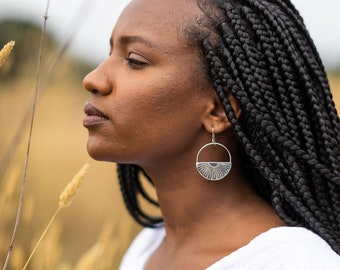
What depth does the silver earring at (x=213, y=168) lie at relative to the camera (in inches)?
77.7

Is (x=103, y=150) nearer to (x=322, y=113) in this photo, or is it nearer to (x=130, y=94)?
(x=130, y=94)

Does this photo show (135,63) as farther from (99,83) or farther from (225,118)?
(225,118)

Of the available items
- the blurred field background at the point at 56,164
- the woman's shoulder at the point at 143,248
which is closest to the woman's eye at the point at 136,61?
the woman's shoulder at the point at 143,248

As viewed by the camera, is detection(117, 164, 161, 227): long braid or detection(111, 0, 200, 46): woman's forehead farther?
detection(117, 164, 161, 227): long braid

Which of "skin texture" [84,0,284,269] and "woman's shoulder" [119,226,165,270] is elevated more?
"skin texture" [84,0,284,269]

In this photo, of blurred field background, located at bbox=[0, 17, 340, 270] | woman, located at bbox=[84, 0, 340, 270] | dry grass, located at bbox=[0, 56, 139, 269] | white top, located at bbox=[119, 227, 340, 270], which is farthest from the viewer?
dry grass, located at bbox=[0, 56, 139, 269]

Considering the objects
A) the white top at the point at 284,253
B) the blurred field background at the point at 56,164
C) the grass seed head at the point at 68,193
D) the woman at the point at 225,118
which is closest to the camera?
the grass seed head at the point at 68,193

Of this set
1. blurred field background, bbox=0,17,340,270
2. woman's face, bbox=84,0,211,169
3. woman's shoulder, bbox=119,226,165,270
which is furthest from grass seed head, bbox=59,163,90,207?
blurred field background, bbox=0,17,340,270

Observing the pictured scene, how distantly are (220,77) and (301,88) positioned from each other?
0.21 m

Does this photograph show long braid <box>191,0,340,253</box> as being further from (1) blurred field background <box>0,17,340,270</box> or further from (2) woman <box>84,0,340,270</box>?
(1) blurred field background <box>0,17,340,270</box>

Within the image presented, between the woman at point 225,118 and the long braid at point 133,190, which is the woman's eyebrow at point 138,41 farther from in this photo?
the long braid at point 133,190

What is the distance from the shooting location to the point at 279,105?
195cm

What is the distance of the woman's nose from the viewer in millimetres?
1907

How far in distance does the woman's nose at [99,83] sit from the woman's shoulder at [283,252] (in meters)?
0.50
